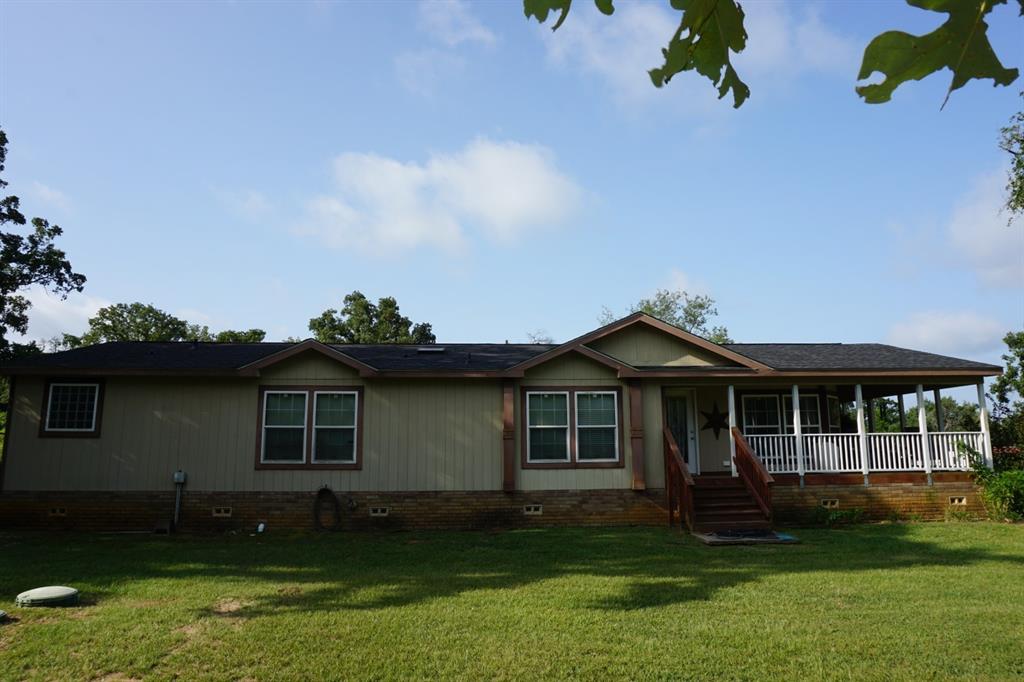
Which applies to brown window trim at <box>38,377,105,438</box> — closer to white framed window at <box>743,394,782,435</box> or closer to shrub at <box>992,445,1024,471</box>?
white framed window at <box>743,394,782,435</box>

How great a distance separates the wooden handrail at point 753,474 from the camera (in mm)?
12792

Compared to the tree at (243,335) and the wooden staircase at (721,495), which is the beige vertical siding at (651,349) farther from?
the tree at (243,335)

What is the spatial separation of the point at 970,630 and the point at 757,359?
9.57 metres

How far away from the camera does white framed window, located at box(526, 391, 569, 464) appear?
14250 millimetres

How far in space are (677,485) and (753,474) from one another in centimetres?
145

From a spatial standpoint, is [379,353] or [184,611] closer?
[184,611]

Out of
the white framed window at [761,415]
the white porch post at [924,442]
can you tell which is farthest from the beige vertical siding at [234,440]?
the white porch post at [924,442]

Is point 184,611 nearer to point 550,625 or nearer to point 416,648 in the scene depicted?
point 416,648

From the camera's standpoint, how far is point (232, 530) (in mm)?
13609

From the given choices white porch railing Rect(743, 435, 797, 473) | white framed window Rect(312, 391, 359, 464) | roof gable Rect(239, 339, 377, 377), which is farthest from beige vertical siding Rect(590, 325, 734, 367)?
white framed window Rect(312, 391, 359, 464)

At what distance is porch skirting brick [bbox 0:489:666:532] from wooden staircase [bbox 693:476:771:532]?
41.6 inches

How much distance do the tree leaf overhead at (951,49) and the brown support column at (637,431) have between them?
13.1 metres

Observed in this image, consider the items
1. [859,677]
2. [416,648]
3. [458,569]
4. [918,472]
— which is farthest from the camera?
[918,472]

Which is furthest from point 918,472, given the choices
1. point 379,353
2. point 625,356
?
point 379,353
